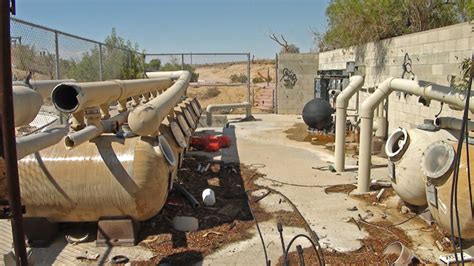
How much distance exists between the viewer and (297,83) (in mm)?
17156

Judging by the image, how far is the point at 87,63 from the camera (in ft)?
30.7

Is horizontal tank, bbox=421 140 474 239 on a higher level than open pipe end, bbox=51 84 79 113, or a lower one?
lower

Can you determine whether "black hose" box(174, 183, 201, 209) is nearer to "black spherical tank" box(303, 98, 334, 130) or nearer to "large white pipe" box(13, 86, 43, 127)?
"large white pipe" box(13, 86, 43, 127)

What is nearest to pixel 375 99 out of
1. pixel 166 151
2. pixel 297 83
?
pixel 166 151

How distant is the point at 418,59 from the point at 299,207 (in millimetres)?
4810

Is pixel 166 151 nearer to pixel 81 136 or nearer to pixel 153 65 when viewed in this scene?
pixel 81 136

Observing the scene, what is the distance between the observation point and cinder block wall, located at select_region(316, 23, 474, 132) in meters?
7.32

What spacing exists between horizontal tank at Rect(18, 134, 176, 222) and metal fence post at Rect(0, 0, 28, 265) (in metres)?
2.99

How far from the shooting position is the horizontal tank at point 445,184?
3.94 m

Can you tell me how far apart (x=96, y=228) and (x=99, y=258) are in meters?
0.68

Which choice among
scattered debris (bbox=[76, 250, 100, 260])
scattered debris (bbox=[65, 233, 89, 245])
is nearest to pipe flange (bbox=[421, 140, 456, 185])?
scattered debris (bbox=[76, 250, 100, 260])

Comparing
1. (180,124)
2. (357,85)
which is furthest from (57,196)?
(357,85)

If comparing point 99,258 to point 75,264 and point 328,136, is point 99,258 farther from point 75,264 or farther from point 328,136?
point 328,136

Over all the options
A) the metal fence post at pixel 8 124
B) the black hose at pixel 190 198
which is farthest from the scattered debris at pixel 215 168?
the metal fence post at pixel 8 124
